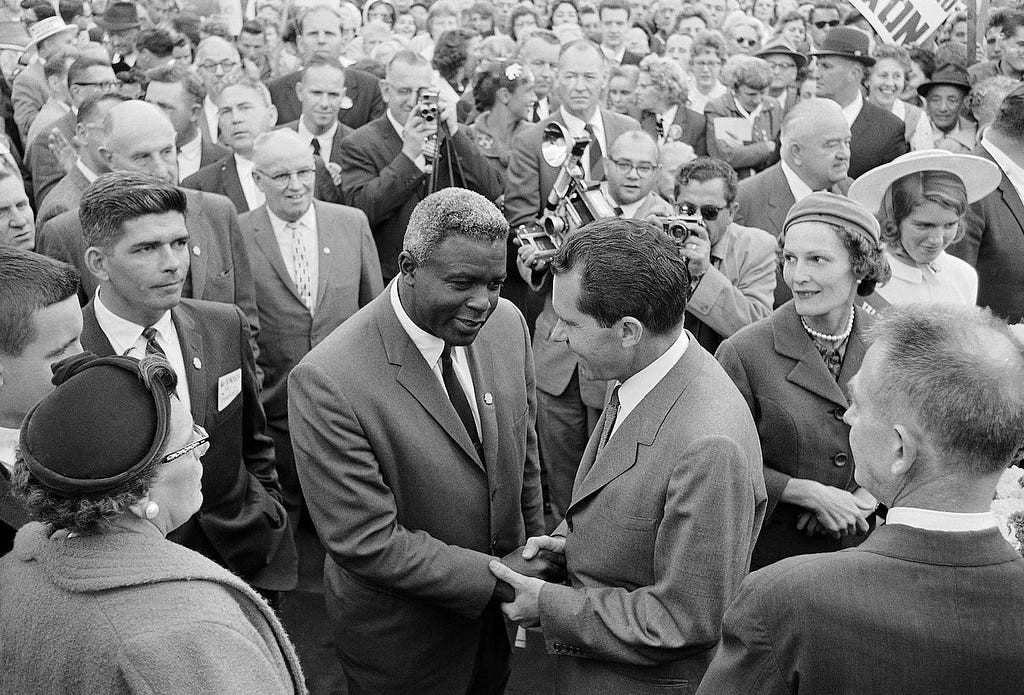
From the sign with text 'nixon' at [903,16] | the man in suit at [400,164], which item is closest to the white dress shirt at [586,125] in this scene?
the man in suit at [400,164]

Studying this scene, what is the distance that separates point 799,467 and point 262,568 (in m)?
2.03

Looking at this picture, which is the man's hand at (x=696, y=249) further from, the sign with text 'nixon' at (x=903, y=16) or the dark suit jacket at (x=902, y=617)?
the sign with text 'nixon' at (x=903, y=16)

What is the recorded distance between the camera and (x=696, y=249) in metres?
4.22

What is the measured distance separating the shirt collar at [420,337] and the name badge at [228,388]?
0.90m

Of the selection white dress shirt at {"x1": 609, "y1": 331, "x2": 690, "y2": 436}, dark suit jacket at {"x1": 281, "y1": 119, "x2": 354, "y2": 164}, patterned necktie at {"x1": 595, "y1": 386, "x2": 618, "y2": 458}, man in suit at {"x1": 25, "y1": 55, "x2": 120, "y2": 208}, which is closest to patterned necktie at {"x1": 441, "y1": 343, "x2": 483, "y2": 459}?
patterned necktie at {"x1": 595, "y1": 386, "x2": 618, "y2": 458}

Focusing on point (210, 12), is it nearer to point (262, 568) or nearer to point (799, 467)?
point (262, 568)

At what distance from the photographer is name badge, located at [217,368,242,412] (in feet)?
11.8

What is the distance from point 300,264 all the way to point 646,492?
10.5 feet

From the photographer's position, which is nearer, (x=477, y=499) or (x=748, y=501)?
(x=748, y=501)

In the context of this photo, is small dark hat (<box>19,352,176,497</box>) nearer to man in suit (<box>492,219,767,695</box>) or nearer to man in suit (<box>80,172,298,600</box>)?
man in suit (<box>492,219,767,695</box>)

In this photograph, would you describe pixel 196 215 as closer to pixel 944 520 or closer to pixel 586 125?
pixel 586 125

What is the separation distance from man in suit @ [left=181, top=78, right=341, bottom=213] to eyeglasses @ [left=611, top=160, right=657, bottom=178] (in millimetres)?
2114

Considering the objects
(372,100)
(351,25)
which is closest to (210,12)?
(351,25)

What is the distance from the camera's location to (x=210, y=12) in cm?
1073
